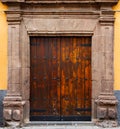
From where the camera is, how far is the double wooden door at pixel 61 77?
972cm

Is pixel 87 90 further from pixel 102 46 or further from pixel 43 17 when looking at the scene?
pixel 43 17

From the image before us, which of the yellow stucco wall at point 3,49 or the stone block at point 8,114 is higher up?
the yellow stucco wall at point 3,49

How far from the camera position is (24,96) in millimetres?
9633

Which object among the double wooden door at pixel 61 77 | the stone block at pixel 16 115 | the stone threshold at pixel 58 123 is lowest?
the stone threshold at pixel 58 123

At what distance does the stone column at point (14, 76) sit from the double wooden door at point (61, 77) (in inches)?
16.1

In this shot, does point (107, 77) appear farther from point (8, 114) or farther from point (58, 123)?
point (8, 114)

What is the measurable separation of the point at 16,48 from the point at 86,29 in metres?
1.76

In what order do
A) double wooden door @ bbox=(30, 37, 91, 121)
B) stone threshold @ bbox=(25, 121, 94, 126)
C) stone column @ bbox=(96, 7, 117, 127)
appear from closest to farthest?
stone column @ bbox=(96, 7, 117, 127) < stone threshold @ bbox=(25, 121, 94, 126) < double wooden door @ bbox=(30, 37, 91, 121)

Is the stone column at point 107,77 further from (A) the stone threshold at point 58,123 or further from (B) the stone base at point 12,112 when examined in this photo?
(B) the stone base at point 12,112

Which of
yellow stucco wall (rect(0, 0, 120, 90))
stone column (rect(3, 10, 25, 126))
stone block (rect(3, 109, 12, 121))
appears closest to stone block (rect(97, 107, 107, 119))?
yellow stucco wall (rect(0, 0, 120, 90))

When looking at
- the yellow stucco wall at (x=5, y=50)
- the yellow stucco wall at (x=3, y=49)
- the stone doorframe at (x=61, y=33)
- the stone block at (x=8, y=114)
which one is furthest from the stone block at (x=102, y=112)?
the yellow stucco wall at (x=3, y=49)

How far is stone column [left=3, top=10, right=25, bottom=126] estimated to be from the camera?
942 centimetres

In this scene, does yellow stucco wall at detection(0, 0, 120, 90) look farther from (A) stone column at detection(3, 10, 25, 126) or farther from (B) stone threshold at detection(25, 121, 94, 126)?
(B) stone threshold at detection(25, 121, 94, 126)

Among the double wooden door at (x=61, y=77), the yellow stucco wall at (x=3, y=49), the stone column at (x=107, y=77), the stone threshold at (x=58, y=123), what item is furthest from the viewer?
the double wooden door at (x=61, y=77)
